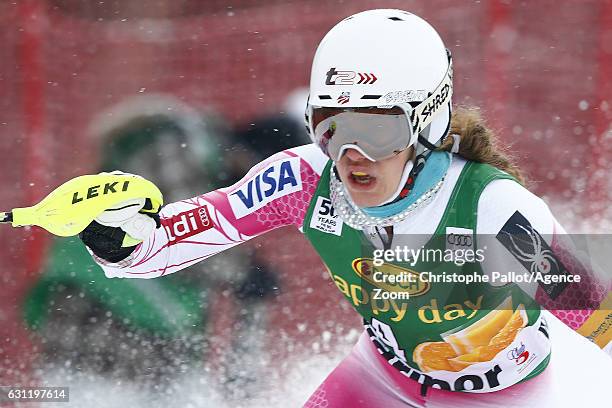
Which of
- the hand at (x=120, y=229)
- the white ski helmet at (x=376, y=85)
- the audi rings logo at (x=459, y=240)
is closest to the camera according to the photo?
the white ski helmet at (x=376, y=85)

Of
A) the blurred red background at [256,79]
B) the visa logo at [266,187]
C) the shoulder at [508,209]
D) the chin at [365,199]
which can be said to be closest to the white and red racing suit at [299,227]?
the visa logo at [266,187]

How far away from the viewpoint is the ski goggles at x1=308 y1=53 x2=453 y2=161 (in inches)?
86.0

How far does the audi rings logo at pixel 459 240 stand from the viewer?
7.50 feet

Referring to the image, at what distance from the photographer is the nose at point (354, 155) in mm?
2209

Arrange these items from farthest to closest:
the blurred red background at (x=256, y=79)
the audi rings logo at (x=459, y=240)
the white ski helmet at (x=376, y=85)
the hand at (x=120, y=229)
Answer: the blurred red background at (x=256, y=79), the hand at (x=120, y=229), the audi rings logo at (x=459, y=240), the white ski helmet at (x=376, y=85)

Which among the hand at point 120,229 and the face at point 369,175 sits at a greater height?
the face at point 369,175

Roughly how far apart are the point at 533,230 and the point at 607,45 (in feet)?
8.73

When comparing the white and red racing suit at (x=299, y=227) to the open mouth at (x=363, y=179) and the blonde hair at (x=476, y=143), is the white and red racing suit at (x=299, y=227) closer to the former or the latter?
the blonde hair at (x=476, y=143)

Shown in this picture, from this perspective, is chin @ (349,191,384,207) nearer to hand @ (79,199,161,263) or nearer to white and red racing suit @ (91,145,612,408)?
white and red racing suit @ (91,145,612,408)

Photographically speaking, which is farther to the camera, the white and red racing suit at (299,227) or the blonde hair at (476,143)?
the white and red racing suit at (299,227)

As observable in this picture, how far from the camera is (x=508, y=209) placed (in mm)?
2221

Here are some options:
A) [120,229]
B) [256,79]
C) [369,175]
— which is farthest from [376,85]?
[256,79]

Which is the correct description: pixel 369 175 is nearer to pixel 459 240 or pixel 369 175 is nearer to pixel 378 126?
pixel 378 126

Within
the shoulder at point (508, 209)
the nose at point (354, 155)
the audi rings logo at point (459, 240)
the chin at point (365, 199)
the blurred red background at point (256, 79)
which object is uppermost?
the nose at point (354, 155)
